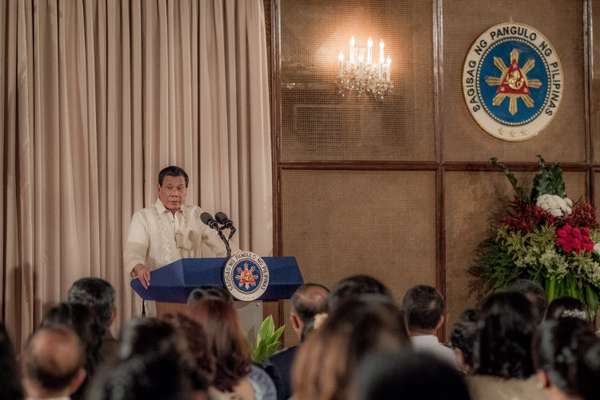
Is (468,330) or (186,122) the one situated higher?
(186,122)

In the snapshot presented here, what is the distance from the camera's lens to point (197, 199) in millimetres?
6641

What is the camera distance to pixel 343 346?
1756 mm

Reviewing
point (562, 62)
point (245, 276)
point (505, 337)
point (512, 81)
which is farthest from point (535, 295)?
point (562, 62)

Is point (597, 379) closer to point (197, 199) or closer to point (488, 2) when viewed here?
point (197, 199)

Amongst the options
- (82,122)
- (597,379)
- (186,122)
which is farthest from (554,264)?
(597,379)

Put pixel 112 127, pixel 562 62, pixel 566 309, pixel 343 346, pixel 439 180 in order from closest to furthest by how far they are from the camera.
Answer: pixel 343 346 → pixel 566 309 → pixel 112 127 → pixel 439 180 → pixel 562 62

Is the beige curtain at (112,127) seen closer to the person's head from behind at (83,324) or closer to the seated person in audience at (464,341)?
the person's head from behind at (83,324)

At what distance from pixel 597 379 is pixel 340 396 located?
0.62 metres

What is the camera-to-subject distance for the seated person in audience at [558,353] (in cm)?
222

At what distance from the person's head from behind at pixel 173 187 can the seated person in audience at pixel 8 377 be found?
12.2 ft

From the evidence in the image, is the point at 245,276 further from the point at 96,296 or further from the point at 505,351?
the point at 505,351

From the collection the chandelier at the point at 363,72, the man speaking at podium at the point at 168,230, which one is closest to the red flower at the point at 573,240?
the chandelier at the point at 363,72

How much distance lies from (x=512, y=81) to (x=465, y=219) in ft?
3.98

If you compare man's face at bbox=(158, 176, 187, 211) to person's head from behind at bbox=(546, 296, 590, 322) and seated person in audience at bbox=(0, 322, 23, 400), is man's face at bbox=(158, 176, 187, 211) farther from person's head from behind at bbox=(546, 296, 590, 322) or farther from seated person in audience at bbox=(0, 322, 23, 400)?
seated person in audience at bbox=(0, 322, 23, 400)
